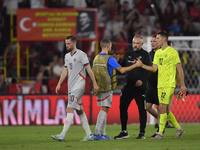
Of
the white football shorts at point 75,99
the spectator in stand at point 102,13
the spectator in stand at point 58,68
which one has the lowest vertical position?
the white football shorts at point 75,99

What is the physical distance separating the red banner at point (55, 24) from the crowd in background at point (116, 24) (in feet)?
3.12

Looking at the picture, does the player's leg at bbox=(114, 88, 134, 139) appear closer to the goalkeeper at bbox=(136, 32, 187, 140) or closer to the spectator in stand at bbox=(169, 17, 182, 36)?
the goalkeeper at bbox=(136, 32, 187, 140)

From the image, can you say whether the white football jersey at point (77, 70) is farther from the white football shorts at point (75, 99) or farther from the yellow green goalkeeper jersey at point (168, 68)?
the yellow green goalkeeper jersey at point (168, 68)

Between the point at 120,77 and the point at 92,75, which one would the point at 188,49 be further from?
the point at 92,75

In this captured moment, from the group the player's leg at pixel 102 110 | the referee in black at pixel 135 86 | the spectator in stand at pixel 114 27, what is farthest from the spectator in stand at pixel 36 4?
the player's leg at pixel 102 110

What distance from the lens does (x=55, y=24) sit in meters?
13.7

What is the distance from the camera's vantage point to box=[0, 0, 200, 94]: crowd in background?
14.5 meters

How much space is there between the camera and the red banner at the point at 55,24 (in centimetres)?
1358

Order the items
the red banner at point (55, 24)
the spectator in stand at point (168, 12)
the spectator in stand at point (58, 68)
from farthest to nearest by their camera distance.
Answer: the spectator in stand at point (168, 12)
the spectator in stand at point (58, 68)
the red banner at point (55, 24)

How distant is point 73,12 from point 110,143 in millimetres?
7842

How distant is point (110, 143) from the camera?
6680 mm

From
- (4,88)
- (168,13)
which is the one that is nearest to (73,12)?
(4,88)

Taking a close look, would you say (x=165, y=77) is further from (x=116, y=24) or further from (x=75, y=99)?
(x=116, y=24)

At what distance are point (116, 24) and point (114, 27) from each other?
171 mm
